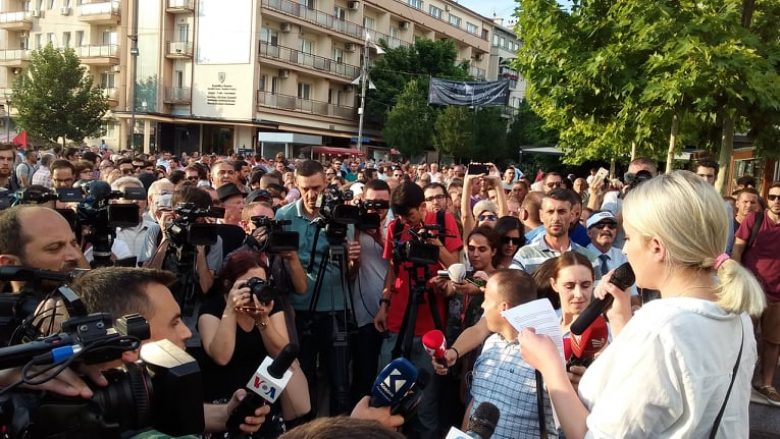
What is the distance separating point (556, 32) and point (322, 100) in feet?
98.3

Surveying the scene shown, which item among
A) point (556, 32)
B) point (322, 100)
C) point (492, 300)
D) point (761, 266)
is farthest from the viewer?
point (322, 100)

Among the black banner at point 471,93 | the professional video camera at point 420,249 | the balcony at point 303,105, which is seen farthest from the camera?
the balcony at point 303,105

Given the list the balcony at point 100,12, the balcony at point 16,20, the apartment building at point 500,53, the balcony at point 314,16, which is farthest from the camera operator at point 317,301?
the apartment building at point 500,53

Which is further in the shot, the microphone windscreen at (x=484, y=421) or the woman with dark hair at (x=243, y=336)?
the woman with dark hair at (x=243, y=336)

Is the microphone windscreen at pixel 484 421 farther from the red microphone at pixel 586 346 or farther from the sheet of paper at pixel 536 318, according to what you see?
the red microphone at pixel 586 346

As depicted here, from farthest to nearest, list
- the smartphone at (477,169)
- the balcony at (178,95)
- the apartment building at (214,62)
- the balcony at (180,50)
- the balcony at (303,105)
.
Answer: the balcony at (178,95), the balcony at (180,50), the balcony at (303,105), the apartment building at (214,62), the smartphone at (477,169)

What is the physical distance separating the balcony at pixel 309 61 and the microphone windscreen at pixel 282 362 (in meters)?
32.1

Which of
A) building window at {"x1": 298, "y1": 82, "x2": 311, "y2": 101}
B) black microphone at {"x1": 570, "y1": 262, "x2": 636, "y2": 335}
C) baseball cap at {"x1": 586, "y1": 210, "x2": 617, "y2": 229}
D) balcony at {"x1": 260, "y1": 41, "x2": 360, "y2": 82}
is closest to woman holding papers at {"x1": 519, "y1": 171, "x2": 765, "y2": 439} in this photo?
black microphone at {"x1": 570, "y1": 262, "x2": 636, "y2": 335}

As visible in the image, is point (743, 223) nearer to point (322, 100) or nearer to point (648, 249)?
point (648, 249)

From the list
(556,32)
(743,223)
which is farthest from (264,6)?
(743,223)

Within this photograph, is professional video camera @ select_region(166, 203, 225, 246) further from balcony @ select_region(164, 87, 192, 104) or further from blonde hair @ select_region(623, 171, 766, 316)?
balcony @ select_region(164, 87, 192, 104)

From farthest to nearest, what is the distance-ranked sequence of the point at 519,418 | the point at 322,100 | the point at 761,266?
the point at 322,100, the point at 761,266, the point at 519,418

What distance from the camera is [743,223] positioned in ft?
18.2

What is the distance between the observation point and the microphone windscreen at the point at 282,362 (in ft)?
7.01
